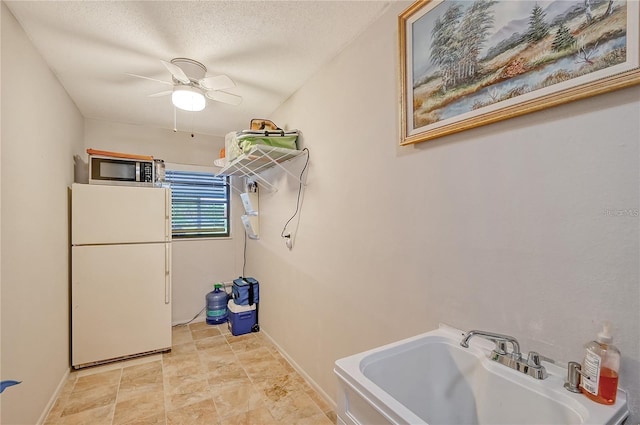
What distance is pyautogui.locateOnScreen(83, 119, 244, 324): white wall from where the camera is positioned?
3447 mm

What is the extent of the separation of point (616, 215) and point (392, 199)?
0.89 metres

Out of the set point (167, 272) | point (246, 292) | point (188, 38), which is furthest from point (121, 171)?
point (246, 292)

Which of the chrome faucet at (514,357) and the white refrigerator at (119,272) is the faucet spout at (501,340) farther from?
the white refrigerator at (119,272)

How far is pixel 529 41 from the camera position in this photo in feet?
3.30

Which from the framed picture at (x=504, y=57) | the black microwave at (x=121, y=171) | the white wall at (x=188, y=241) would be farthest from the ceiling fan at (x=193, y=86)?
the white wall at (x=188, y=241)

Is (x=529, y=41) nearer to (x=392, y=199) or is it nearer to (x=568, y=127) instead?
(x=568, y=127)

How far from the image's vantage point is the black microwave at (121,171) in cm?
276

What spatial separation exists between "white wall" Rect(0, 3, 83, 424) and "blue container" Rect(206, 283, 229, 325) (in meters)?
1.44

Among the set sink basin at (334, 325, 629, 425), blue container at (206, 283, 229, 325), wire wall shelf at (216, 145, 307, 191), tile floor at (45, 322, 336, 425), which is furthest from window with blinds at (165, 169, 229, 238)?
sink basin at (334, 325, 629, 425)

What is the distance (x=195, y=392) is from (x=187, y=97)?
88.8 inches

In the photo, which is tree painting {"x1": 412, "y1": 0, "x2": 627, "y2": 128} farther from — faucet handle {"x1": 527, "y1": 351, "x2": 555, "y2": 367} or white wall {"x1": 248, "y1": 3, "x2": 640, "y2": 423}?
faucet handle {"x1": 527, "y1": 351, "x2": 555, "y2": 367}

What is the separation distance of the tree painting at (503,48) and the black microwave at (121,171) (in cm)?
268

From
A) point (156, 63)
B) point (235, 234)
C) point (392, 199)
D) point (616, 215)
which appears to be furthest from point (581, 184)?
point (235, 234)

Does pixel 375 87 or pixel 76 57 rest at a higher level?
pixel 76 57
